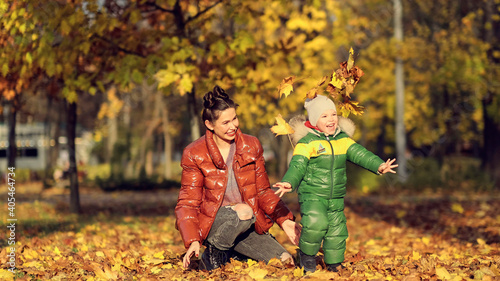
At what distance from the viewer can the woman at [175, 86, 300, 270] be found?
472 centimetres

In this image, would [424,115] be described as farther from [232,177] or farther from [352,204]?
[232,177]

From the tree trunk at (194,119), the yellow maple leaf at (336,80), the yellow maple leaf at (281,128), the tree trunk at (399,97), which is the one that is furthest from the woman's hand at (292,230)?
the tree trunk at (399,97)

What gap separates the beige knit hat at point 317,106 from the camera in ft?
15.5

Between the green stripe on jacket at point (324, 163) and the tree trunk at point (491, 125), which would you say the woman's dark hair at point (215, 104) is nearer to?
the green stripe on jacket at point (324, 163)

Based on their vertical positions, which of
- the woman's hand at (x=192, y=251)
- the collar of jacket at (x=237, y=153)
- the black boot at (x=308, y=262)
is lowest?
the black boot at (x=308, y=262)

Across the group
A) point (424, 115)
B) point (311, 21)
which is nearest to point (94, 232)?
point (311, 21)

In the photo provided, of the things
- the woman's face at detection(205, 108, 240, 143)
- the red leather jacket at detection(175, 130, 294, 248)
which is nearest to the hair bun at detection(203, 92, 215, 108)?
the woman's face at detection(205, 108, 240, 143)

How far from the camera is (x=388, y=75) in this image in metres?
23.1

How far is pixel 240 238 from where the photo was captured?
5098 mm

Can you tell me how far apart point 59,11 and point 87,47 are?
0.57 metres

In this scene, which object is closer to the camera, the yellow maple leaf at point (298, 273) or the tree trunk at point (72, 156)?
the yellow maple leaf at point (298, 273)

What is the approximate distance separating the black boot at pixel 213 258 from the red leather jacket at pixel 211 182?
24 centimetres

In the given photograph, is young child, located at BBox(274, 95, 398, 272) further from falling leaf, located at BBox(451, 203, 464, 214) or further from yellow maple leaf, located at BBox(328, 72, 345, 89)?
falling leaf, located at BBox(451, 203, 464, 214)

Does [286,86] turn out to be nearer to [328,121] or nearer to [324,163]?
[328,121]
